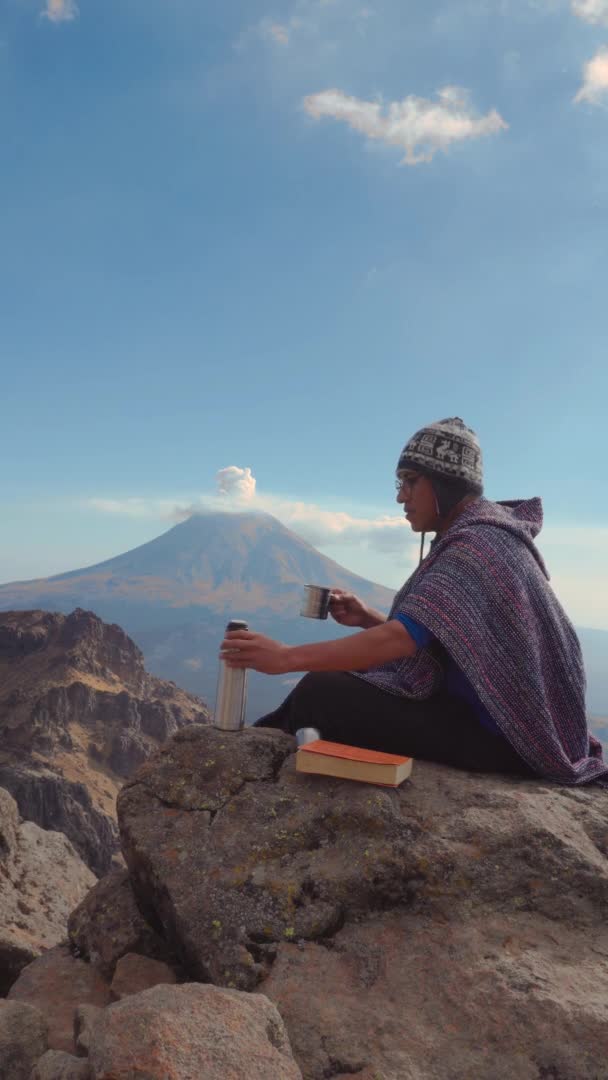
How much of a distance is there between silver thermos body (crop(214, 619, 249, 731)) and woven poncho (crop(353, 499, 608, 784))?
0.77 metres

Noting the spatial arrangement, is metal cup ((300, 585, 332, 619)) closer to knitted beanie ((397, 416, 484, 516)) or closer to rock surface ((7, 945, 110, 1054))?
knitted beanie ((397, 416, 484, 516))

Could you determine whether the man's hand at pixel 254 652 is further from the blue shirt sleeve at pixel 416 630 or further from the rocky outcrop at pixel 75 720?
the rocky outcrop at pixel 75 720

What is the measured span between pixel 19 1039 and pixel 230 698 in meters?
2.01

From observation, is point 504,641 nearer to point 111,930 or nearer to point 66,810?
point 111,930

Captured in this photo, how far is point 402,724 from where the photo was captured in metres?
4.07

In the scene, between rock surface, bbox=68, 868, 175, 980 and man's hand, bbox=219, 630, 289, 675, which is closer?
rock surface, bbox=68, 868, 175, 980

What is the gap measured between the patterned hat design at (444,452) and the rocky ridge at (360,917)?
5.69 feet

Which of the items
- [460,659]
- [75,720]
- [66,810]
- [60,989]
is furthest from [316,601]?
[75,720]

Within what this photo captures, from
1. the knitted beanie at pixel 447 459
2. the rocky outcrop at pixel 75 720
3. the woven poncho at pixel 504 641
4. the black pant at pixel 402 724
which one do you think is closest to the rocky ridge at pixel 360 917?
the black pant at pixel 402 724

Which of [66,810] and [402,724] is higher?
[402,724]

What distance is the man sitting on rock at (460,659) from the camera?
3.89m

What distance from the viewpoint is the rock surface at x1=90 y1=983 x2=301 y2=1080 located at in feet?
7.20

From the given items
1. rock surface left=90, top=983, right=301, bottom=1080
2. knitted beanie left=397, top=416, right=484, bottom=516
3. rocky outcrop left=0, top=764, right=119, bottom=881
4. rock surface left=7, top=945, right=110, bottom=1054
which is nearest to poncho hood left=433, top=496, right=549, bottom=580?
knitted beanie left=397, top=416, right=484, bottom=516

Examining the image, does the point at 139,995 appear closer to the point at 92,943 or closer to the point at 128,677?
the point at 92,943
